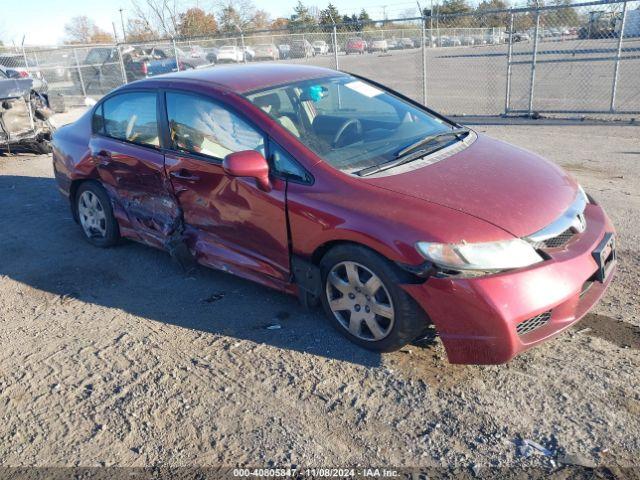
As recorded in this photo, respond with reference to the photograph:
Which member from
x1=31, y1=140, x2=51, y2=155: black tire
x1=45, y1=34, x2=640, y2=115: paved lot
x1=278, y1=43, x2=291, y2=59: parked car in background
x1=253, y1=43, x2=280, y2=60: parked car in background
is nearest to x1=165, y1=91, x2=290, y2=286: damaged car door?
x1=31, y1=140, x2=51, y2=155: black tire

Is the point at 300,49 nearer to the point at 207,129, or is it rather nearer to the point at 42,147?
the point at 42,147

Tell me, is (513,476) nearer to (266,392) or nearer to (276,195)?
(266,392)

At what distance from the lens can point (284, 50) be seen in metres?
19.8

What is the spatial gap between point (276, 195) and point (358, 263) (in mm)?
741

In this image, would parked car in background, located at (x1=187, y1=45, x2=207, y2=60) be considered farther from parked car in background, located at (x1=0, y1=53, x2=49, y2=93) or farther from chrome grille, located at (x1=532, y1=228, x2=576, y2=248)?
chrome grille, located at (x1=532, y1=228, x2=576, y2=248)

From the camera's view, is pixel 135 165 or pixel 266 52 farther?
pixel 266 52

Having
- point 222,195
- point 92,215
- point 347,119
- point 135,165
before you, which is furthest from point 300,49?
point 222,195

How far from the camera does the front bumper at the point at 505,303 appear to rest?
9.60 ft

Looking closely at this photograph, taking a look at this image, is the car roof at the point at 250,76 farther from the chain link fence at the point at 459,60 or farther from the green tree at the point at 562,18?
the green tree at the point at 562,18

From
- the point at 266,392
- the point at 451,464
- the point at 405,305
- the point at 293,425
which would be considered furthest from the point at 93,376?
the point at 451,464

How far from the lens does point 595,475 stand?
99.0 inches

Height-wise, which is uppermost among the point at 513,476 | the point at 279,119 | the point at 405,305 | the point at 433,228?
the point at 279,119

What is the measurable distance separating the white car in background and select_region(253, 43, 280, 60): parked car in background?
68 centimetres

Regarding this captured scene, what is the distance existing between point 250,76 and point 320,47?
1720cm
